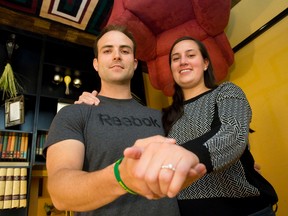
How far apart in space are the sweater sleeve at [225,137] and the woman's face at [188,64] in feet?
1.04

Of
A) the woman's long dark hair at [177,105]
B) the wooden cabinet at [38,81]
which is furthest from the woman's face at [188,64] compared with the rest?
the wooden cabinet at [38,81]

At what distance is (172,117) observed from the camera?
1135 mm

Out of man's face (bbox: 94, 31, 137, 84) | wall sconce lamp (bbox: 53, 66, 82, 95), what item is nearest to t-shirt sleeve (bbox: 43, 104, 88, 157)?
man's face (bbox: 94, 31, 137, 84)

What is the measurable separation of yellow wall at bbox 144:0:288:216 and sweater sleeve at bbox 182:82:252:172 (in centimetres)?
103

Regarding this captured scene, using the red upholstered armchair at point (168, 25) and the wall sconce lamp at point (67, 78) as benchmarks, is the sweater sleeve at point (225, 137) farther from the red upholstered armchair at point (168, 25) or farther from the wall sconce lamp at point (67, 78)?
the wall sconce lamp at point (67, 78)

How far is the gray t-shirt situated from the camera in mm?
797

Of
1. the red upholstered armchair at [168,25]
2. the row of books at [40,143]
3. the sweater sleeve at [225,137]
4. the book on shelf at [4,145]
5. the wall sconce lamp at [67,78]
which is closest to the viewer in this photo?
the sweater sleeve at [225,137]

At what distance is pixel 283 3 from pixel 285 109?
2.82 ft

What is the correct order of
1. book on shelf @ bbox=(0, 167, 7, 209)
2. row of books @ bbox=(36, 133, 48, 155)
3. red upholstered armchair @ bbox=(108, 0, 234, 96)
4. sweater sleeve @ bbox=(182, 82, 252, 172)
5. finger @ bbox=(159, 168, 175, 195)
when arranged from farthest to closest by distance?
row of books @ bbox=(36, 133, 48, 155) < book on shelf @ bbox=(0, 167, 7, 209) < red upholstered armchair @ bbox=(108, 0, 234, 96) < sweater sleeve @ bbox=(182, 82, 252, 172) < finger @ bbox=(159, 168, 175, 195)

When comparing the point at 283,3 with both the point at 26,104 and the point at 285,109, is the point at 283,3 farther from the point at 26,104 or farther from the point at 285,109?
the point at 26,104

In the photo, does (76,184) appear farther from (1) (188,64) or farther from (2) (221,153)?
(1) (188,64)

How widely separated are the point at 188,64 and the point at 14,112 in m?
1.70

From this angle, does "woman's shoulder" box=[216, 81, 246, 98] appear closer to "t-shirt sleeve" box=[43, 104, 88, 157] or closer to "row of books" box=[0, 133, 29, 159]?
"t-shirt sleeve" box=[43, 104, 88, 157]

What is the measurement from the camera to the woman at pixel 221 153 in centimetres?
67
